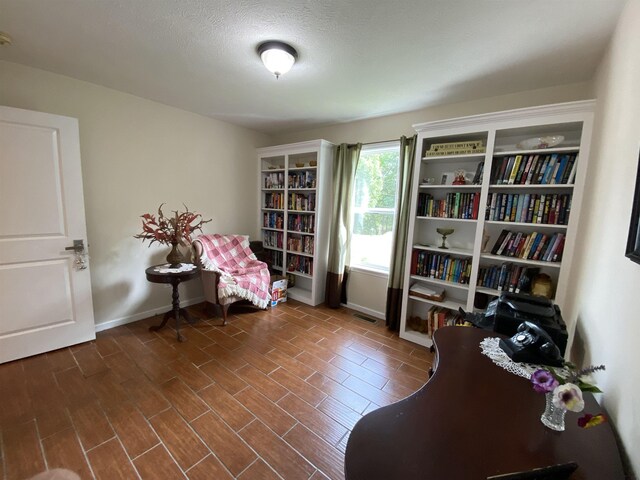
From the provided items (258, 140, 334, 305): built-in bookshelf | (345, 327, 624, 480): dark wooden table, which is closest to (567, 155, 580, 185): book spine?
(345, 327, 624, 480): dark wooden table

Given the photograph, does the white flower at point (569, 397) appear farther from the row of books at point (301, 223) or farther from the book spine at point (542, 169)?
the row of books at point (301, 223)

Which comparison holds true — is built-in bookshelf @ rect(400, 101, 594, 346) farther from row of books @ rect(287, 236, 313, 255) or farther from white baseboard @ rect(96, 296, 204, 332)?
white baseboard @ rect(96, 296, 204, 332)

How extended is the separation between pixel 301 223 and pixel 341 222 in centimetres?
61

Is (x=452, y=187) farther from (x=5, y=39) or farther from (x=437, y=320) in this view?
(x=5, y=39)

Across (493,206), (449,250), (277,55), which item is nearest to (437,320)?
(449,250)

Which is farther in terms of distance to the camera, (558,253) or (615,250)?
(558,253)

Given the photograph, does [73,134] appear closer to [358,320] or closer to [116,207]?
[116,207]

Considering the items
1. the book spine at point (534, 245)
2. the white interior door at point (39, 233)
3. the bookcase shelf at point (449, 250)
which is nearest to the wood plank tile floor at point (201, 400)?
the white interior door at point (39, 233)

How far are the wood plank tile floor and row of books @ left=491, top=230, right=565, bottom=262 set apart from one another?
1177mm

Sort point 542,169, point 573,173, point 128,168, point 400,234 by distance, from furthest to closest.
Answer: point 400,234 → point 128,168 → point 542,169 → point 573,173

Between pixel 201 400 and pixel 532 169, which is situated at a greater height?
pixel 532 169

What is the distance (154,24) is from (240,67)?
581 mm

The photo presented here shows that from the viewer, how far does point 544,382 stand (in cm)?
80

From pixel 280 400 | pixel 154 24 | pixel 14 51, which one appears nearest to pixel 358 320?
pixel 280 400
